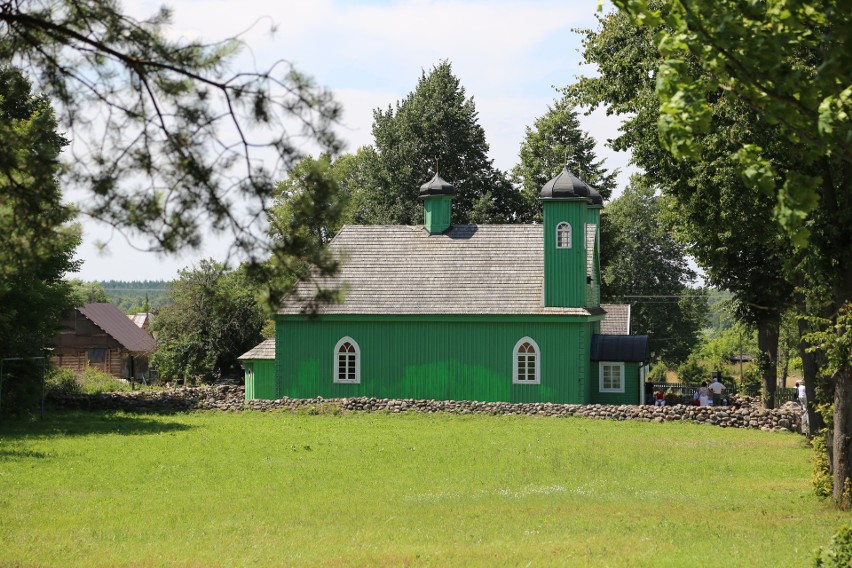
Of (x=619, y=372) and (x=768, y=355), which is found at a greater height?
(x=768, y=355)

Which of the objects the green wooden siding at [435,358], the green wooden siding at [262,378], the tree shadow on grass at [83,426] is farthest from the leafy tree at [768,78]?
the green wooden siding at [262,378]

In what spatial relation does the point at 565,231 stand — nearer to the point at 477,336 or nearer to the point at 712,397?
the point at 477,336

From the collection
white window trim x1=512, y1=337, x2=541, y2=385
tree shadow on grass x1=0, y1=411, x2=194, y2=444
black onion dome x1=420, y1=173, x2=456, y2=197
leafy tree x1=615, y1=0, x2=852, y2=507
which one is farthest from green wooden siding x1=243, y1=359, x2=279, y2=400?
leafy tree x1=615, y1=0, x2=852, y2=507

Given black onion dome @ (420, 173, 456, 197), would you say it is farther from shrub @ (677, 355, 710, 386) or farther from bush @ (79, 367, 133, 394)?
shrub @ (677, 355, 710, 386)

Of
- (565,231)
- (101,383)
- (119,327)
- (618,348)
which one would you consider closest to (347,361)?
(565,231)

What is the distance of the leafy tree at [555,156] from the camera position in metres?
55.0

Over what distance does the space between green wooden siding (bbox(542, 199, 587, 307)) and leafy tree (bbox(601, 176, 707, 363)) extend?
3159cm

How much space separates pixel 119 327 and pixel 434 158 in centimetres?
2401

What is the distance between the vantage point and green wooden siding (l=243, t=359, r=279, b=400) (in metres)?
38.5

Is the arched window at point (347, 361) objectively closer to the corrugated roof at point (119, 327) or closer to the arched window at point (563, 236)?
the arched window at point (563, 236)

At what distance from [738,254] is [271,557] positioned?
730 inches

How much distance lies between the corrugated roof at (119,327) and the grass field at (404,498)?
36276mm

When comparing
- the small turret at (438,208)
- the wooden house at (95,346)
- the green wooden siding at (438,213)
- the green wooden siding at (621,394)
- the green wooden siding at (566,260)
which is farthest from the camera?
the wooden house at (95,346)

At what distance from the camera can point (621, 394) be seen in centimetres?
3722
